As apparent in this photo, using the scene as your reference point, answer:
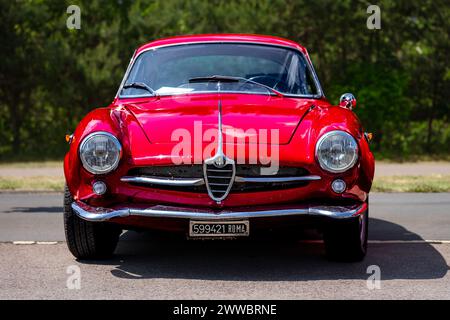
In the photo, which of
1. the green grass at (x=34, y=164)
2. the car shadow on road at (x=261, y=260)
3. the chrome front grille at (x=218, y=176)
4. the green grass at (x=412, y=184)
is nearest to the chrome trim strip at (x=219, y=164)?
the chrome front grille at (x=218, y=176)

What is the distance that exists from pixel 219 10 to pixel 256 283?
710 inches

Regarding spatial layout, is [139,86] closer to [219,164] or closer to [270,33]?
[219,164]

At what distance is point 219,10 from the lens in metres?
23.1

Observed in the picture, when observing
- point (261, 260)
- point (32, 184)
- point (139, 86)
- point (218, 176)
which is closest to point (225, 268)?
point (261, 260)

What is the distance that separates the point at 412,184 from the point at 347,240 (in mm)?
7411

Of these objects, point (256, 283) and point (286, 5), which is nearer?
point (256, 283)

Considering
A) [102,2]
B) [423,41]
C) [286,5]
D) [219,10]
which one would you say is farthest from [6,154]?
[423,41]

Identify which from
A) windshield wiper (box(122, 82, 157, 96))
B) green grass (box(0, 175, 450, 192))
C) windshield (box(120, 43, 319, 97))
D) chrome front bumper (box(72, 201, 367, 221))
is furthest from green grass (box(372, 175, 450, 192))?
chrome front bumper (box(72, 201, 367, 221))

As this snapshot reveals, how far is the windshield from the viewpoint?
23.3 feet

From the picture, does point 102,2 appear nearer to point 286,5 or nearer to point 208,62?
point 286,5

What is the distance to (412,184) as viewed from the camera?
13367 mm

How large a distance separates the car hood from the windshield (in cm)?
31

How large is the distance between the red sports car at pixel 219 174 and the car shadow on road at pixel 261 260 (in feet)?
0.92

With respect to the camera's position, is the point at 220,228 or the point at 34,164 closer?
the point at 220,228
